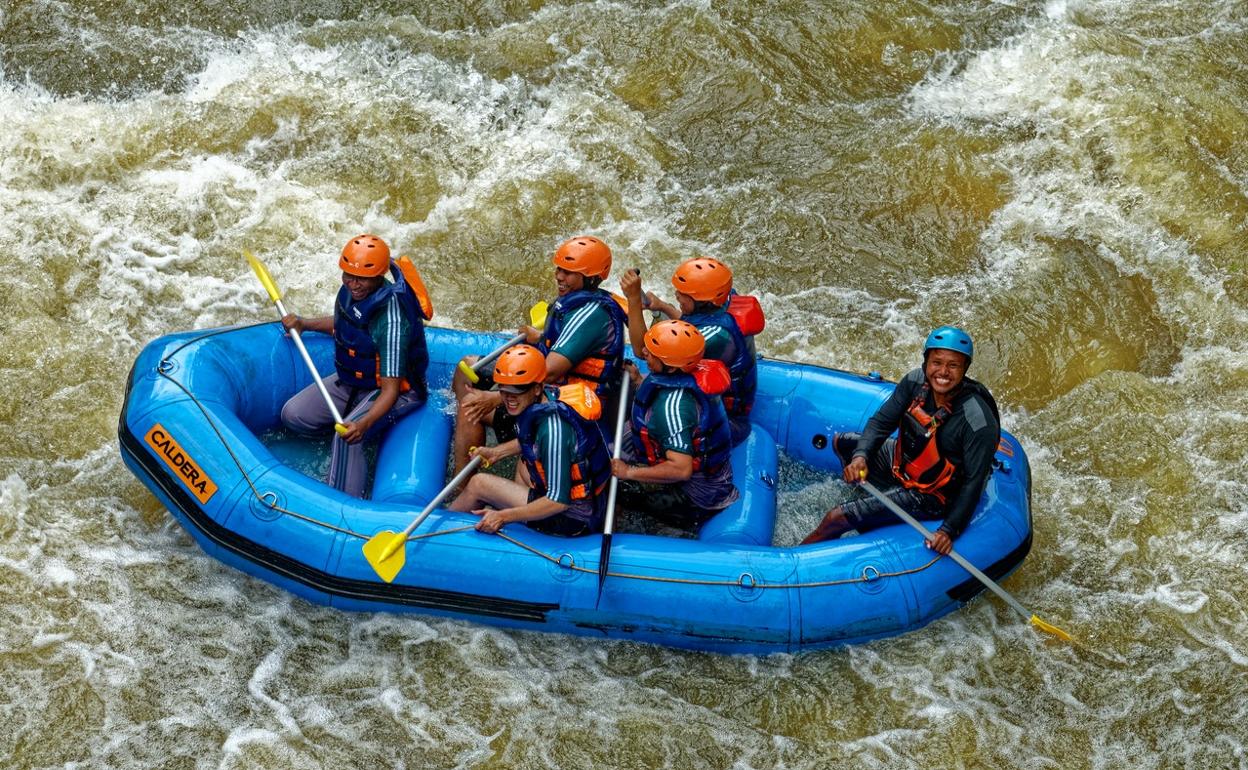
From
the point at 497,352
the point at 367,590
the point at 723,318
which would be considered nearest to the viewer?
the point at 367,590

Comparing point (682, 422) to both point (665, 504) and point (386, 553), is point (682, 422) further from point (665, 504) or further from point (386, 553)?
point (386, 553)

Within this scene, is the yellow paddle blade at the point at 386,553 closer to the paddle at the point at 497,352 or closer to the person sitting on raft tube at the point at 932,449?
the paddle at the point at 497,352

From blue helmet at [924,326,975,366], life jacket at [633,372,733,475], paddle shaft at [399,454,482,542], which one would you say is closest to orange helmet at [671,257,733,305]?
life jacket at [633,372,733,475]

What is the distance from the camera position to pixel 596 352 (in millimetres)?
6270

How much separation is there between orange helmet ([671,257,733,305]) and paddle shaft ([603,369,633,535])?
579 millimetres

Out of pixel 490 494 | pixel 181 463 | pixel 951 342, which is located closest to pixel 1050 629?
pixel 951 342

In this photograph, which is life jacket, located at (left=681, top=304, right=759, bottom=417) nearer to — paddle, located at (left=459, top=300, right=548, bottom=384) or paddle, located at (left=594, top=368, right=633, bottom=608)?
paddle, located at (left=594, top=368, right=633, bottom=608)

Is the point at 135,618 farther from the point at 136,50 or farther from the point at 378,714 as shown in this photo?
the point at 136,50

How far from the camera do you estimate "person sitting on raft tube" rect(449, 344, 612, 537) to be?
5711 mm

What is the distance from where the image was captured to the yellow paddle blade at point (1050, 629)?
6078 millimetres

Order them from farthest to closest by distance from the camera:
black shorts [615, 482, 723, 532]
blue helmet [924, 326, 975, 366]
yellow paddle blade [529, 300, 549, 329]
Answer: yellow paddle blade [529, 300, 549, 329], black shorts [615, 482, 723, 532], blue helmet [924, 326, 975, 366]

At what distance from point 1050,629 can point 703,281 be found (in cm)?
232

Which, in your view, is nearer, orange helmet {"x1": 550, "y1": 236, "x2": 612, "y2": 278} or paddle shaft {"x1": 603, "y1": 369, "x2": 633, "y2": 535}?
paddle shaft {"x1": 603, "y1": 369, "x2": 633, "y2": 535}

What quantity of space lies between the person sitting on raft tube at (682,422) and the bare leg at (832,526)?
50 cm
